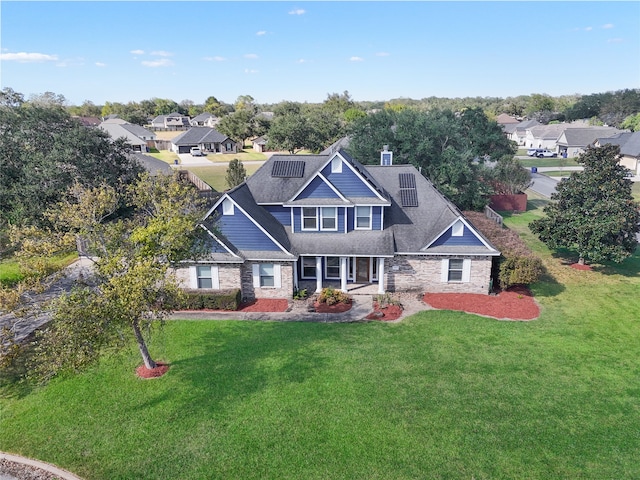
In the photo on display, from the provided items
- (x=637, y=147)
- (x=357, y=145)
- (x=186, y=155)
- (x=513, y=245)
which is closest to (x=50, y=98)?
(x=186, y=155)

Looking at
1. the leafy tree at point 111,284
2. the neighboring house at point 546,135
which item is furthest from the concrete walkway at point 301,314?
the neighboring house at point 546,135

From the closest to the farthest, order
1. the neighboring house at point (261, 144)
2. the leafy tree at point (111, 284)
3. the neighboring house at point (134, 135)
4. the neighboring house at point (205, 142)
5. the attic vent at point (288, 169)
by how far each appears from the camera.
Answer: the leafy tree at point (111, 284) → the attic vent at point (288, 169) → the neighboring house at point (134, 135) → the neighboring house at point (205, 142) → the neighboring house at point (261, 144)

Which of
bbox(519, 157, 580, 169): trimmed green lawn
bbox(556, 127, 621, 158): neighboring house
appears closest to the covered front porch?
bbox(519, 157, 580, 169): trimmed green lawn

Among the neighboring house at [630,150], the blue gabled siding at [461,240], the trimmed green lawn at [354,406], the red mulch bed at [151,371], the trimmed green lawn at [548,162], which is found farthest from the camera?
the trimmed green lawn at [548,162]

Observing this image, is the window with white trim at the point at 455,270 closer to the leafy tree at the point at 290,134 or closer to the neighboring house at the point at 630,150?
the neighboring house at the point at 630,150

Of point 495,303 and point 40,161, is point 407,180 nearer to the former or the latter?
point 495,303

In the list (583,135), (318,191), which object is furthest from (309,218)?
(583,135)

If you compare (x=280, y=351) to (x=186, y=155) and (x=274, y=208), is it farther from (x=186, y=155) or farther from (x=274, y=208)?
(x=186, y=155)

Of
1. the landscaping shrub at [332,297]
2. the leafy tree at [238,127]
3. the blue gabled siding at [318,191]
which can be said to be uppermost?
the leafy tree at [238,127]
